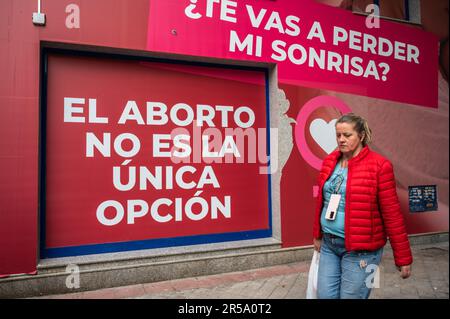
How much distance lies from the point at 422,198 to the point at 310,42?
141 inches

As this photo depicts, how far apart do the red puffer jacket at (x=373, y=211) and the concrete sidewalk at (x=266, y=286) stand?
1877 mm

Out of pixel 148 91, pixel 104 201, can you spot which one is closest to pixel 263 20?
pixel 148 91

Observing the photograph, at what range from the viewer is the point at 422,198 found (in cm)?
649

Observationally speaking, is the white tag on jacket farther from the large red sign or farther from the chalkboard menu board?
the chalkboard menu board

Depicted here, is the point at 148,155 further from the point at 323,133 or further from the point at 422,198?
the point at 422,198

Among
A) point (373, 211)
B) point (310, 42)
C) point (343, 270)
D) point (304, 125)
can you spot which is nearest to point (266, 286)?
point (343, 270)

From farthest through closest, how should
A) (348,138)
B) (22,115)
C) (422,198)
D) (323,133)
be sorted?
(422,198) < (323,133) < (22,115) < (348,138)

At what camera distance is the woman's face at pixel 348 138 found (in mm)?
2641

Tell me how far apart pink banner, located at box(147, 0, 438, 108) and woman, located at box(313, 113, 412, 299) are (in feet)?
9.46

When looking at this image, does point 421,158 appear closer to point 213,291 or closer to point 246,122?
point 246,122

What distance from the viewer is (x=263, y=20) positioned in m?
5.23

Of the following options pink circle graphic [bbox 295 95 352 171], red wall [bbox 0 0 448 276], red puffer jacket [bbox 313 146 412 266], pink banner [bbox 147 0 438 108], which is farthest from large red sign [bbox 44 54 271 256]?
red puffer jacket [bbox 313 146 412 266]

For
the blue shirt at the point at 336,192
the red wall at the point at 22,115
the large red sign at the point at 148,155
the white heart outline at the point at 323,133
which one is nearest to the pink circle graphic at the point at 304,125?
the white heart outline at the point at 323,133

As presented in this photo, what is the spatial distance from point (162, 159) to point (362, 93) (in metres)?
3.60
